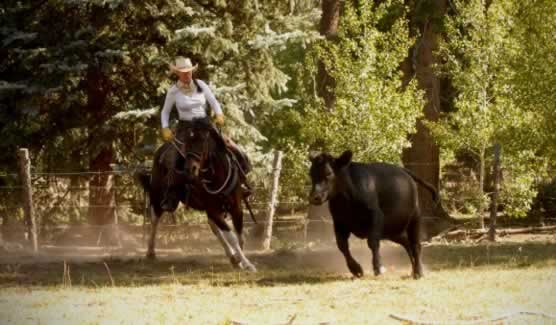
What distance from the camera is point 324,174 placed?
43.4 ft

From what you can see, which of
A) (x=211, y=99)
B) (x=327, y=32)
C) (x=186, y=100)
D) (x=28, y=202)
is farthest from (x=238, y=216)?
(x=327, y=32)

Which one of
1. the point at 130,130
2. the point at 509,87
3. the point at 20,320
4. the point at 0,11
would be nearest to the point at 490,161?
the point at 509,87

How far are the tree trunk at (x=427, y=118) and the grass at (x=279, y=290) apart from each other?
684 centimetres

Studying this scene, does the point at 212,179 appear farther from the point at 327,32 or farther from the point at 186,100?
the point at 327,32

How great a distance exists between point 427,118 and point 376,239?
12.2 m

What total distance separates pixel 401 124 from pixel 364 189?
8860mm

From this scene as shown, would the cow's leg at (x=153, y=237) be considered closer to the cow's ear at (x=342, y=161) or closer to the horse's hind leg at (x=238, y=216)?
the horse's hind leg at (x=238, y=216)

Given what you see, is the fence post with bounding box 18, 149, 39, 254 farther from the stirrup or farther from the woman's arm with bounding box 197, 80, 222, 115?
the woman's arm with bounding box 197, 80, 222, 115

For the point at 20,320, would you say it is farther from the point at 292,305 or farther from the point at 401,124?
the point at 401,124

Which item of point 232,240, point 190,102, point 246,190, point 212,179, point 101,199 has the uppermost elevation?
point 190,102

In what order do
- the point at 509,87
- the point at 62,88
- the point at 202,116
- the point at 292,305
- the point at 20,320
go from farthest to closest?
the point at 509,87 → the point at 62,88 → the point at 202,116 → the point at 292,305 → the point at 20,320

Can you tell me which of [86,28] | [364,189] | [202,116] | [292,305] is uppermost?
[86,28]

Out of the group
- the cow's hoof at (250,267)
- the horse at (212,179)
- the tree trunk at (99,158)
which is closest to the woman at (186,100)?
the horse at (212,179)

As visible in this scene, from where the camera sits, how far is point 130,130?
22969 millimetres
